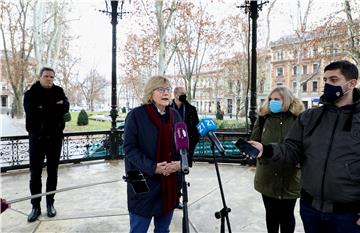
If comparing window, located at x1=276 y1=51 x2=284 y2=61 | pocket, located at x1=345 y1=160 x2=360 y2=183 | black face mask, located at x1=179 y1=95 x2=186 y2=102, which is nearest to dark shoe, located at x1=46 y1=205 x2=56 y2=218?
black face mask, located at x1=179 y1=95 x2=186 y2=102

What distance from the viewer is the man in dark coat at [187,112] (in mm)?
4312

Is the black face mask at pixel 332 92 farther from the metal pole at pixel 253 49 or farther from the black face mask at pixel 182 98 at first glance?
the metal pole at pixel 253 49

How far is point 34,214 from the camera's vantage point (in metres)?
3.90

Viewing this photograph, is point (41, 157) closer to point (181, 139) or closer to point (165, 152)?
point (165, 152)

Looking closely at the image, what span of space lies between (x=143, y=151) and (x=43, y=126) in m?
2.09

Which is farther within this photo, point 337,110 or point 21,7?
point 21,7

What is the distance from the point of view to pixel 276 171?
9.27 ft

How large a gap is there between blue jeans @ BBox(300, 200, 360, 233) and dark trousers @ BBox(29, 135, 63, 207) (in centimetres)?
319

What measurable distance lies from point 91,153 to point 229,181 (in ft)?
13.2

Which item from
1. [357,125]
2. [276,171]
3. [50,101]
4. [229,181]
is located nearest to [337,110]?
[357,125]

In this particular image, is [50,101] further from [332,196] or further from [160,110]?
[332,196]

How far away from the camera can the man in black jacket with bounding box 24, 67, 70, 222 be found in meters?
3.80

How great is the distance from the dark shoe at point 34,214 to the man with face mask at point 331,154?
3279 millimetres

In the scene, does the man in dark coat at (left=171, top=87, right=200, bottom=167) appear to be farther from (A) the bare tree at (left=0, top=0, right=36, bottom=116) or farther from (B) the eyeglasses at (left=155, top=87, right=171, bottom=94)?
(A) the bare tree at (left=0, top=0, right=36, bottom=116)
